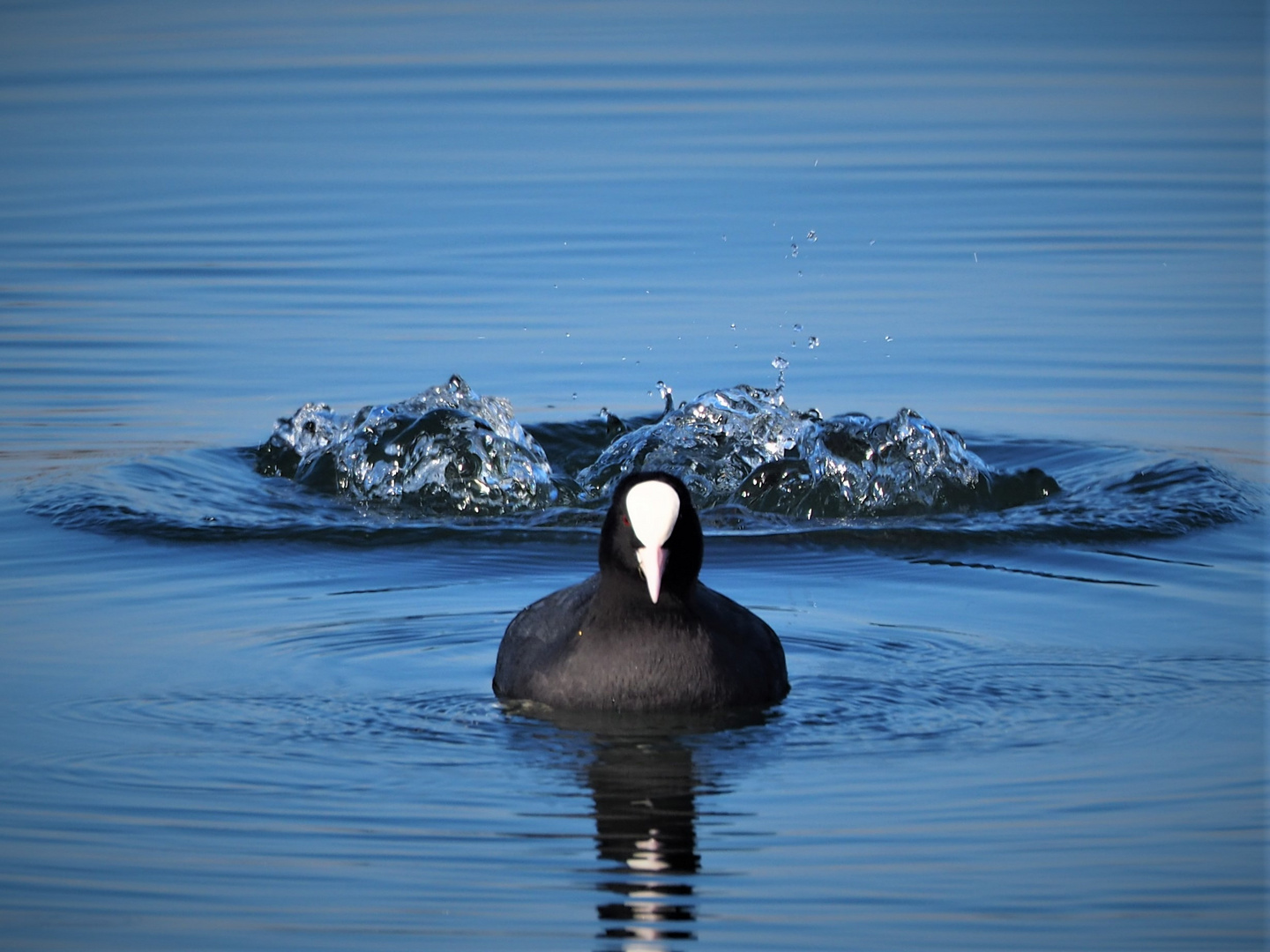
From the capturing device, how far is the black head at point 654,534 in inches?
227

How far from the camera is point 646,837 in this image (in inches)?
196

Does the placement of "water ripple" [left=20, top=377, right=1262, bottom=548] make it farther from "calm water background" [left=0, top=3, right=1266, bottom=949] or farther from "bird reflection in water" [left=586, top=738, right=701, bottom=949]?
"bird reflection in water" [left=586, top=738, right=701, bottom=949]

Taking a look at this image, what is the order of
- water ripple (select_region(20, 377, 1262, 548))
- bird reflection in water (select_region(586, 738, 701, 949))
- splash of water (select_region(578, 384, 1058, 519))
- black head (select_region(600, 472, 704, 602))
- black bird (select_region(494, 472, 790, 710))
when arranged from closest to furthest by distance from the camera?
bird reflection in water (select_region(586, 738, 701, 949)) → black head (select_region(600, 472, 704, 602)) → black bird (select_region(494, 472, 790, 710)) → water ripple (select_region(20, 377, 1262, 548)) → splash of water (select_region(578, 384, 1058, 519))

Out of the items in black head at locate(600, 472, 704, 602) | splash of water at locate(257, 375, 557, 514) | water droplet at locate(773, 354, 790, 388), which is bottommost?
black head at locate(600, 472, 704, 602)

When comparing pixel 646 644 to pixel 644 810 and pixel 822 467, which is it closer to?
pixel 644 810

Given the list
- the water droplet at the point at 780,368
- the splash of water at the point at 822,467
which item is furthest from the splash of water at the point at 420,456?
the water droplet at the point at 780,368

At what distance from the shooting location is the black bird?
19.3ft

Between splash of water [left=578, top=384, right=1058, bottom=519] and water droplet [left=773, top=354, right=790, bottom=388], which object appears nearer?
splash of water [left=578, top=384, right=1058, bottom=519]

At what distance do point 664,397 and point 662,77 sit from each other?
13.3 metres

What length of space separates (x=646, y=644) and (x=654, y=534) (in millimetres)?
346

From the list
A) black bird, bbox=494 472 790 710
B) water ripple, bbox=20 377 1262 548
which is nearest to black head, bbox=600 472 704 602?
black bird, bbox=494 472 790 710

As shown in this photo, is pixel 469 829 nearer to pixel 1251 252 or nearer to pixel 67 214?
pixel 1251 252

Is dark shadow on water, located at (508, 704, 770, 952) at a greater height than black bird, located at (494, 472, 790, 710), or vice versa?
black bird, located at (494, 472, 790, 710)

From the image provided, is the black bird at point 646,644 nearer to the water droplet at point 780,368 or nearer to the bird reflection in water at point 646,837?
the bird reflection in water at point 646,837
